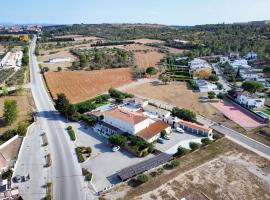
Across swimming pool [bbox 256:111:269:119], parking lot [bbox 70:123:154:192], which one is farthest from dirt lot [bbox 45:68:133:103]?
swimming pool [bbox 256:111:269:119]

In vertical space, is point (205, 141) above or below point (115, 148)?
above

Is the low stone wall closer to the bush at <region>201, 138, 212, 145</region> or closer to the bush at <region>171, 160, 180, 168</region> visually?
the bush at <region>201, 138, 212, 145</region>

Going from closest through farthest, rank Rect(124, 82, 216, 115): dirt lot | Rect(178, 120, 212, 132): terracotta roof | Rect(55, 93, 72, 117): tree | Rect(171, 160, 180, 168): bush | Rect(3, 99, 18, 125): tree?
1. Rect(171, 160, 180, 168): bush
2. Rect(178, 120, 212, 132): terracotta roof
3. Rect(3, 99, 18, 125): tree
4. Rect(55, 93, 72, 117): tree
5. Rect(124, 82, 216, 115): dirt lot

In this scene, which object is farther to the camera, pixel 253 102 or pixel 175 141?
pixel 253 102

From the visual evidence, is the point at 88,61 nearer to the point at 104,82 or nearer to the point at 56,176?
the point at 104,82

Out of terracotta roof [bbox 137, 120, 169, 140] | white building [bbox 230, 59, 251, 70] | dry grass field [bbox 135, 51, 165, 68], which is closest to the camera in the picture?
terracotta roof [bbox 137, 120, 169, 140]

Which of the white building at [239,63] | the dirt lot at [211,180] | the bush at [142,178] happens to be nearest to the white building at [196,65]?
the white building at [239,63]

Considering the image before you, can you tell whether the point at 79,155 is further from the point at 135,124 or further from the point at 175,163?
the point at 175,163

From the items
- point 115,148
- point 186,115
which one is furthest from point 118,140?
point 186,115
